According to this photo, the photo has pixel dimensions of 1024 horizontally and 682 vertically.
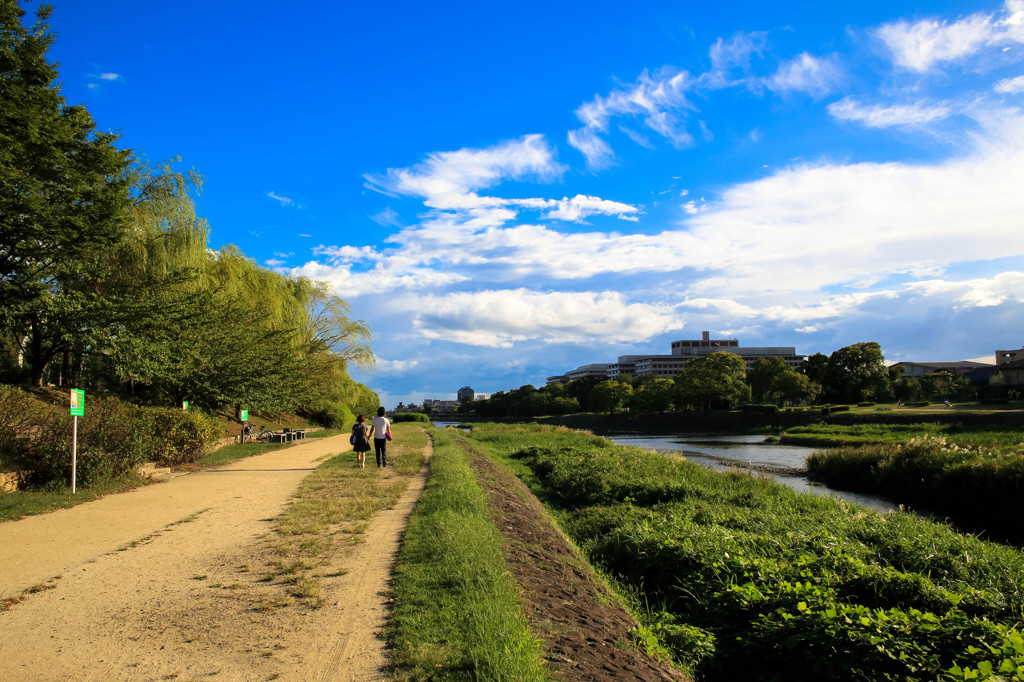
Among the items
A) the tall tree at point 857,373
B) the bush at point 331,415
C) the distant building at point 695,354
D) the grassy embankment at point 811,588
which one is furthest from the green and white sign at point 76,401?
the distant building at point 695,354

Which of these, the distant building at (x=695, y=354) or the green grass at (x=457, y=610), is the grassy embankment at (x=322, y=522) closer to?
the green grass at (x=457, y=610)

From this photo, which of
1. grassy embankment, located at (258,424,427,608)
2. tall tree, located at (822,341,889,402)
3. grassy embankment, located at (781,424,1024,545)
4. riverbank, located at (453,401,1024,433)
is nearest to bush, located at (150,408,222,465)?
grassy embankment, located at (258,424,427,608)

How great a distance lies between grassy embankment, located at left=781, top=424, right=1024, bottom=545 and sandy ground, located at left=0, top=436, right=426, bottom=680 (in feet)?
48.9

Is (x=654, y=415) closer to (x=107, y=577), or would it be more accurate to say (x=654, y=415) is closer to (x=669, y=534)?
(x=669, y=534)

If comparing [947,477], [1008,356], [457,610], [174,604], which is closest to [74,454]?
[174,604]

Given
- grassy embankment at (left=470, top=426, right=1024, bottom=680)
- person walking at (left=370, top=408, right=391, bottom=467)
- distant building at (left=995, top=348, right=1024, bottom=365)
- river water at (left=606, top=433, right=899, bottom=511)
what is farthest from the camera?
distant building at (left=995, top=348, right=1024, bottom=365)

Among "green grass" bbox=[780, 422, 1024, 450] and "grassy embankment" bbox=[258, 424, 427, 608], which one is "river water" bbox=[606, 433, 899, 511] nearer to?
"green grass" bbox=[780, 422, 1024, 450]

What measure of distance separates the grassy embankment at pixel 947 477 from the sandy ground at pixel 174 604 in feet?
48.9

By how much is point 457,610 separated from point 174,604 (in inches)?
110

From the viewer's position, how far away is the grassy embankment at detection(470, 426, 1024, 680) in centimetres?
501

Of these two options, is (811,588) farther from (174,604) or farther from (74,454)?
(74,454)

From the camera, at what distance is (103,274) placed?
61.2ft

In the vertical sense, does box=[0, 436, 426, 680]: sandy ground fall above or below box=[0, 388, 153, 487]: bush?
below

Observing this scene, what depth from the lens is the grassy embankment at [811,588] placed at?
16.4 ft
